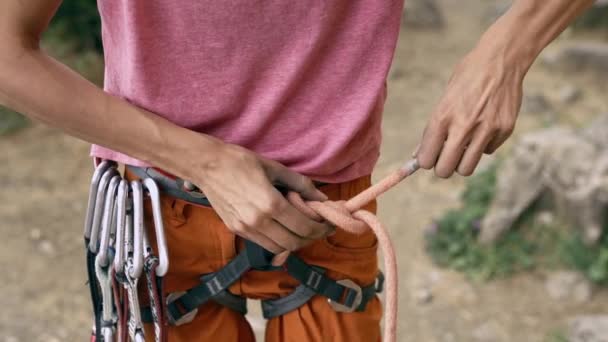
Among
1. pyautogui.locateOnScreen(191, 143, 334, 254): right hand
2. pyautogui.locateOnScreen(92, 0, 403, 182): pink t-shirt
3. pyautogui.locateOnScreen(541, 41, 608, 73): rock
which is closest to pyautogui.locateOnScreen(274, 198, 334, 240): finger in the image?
pyautogui.locateOnScreen(191, 143, 334, 254): right hand

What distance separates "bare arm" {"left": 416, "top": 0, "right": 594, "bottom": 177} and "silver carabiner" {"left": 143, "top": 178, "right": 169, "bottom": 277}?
1.35 feet

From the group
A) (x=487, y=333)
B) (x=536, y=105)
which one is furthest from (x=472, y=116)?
(x=536, y=105)

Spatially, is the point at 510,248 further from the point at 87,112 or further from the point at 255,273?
the point at 87,112

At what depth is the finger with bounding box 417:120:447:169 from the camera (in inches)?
44.5

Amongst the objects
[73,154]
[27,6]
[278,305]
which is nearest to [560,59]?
[73,154]

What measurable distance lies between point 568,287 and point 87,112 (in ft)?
7.49

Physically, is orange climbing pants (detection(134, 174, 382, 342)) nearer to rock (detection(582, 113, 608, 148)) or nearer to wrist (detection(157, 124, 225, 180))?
wrist (detection(157, 124, 225, 180))

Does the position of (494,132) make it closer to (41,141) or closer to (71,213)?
(71,213)

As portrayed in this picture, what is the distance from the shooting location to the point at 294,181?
1.16 m

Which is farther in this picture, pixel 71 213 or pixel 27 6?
pixel 71 213

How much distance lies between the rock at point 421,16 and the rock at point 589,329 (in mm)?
3371

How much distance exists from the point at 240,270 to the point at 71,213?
2.30m

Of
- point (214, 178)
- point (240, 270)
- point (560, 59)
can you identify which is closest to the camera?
point (214, 178)

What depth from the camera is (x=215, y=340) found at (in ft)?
4.46
